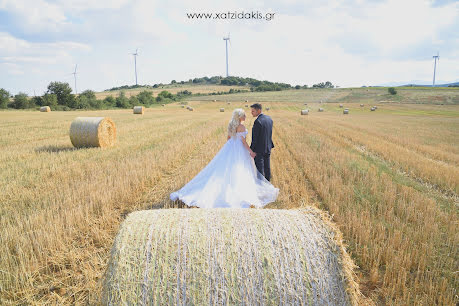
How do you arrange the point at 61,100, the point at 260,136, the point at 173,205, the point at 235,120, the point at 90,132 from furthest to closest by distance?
the point at 61,100
the point at 90,132
the point at 260,136
the point at 235,120
the point at 173,205

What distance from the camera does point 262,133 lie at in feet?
21.8

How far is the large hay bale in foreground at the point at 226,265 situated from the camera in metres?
2.35

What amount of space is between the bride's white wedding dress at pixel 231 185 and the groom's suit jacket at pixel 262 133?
0.32 metres

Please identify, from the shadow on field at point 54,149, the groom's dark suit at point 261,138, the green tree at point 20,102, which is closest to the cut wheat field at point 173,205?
the shadow on field at point 54,149

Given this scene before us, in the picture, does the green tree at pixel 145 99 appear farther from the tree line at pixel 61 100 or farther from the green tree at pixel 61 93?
the green tree at pixel 61 93

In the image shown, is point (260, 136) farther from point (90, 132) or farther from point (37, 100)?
point (37, 100)

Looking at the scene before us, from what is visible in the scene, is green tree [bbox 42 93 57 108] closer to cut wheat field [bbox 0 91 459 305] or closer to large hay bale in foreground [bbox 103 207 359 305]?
cut wheat field [bbox 0 91 459 305]

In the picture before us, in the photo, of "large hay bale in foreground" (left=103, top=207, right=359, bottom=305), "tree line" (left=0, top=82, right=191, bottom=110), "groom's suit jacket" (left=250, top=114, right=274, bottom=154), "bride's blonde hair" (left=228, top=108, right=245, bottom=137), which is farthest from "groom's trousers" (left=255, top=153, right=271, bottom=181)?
"tree line" (left=0, top=82, right=191, bottom=110)

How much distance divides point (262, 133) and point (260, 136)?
10 centimetres


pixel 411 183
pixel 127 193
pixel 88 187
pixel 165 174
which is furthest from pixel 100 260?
pixel 411 183

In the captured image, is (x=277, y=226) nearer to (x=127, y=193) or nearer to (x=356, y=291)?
(x=356, y=291)

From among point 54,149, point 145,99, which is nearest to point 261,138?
point 54,149

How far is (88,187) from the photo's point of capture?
6.25 meters

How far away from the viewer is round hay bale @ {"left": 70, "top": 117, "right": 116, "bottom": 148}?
36.8ft
